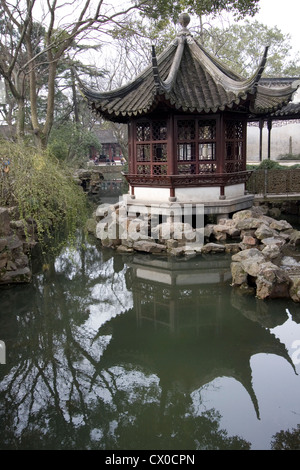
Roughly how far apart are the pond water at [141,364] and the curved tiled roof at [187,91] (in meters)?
3.37

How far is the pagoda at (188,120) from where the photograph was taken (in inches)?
325

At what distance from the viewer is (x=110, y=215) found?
31.7 ft

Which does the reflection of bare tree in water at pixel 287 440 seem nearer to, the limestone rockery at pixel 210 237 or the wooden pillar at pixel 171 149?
the limestone rockery at pixel 210 237

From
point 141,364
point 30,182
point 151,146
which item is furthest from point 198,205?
point 141,364

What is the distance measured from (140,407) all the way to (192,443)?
571 mm

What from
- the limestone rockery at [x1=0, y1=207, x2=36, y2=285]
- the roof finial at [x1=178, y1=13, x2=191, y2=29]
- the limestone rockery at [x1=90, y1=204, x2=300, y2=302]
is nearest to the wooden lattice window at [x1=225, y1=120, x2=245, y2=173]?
the limestone rockery at [x1=90, y1=204, x2=300, y2=302]

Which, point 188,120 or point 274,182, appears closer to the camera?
point 188,120

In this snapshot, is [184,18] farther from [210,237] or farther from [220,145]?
[210,237]

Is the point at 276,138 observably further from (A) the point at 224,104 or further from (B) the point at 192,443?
(B) the point at 192,443

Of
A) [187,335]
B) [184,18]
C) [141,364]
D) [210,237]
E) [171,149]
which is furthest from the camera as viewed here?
[184,18]

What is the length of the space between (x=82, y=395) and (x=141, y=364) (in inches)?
28.4

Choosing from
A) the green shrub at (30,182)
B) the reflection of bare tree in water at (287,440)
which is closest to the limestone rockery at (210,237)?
the green shrub at (30,182)

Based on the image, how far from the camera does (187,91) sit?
8414 mm
